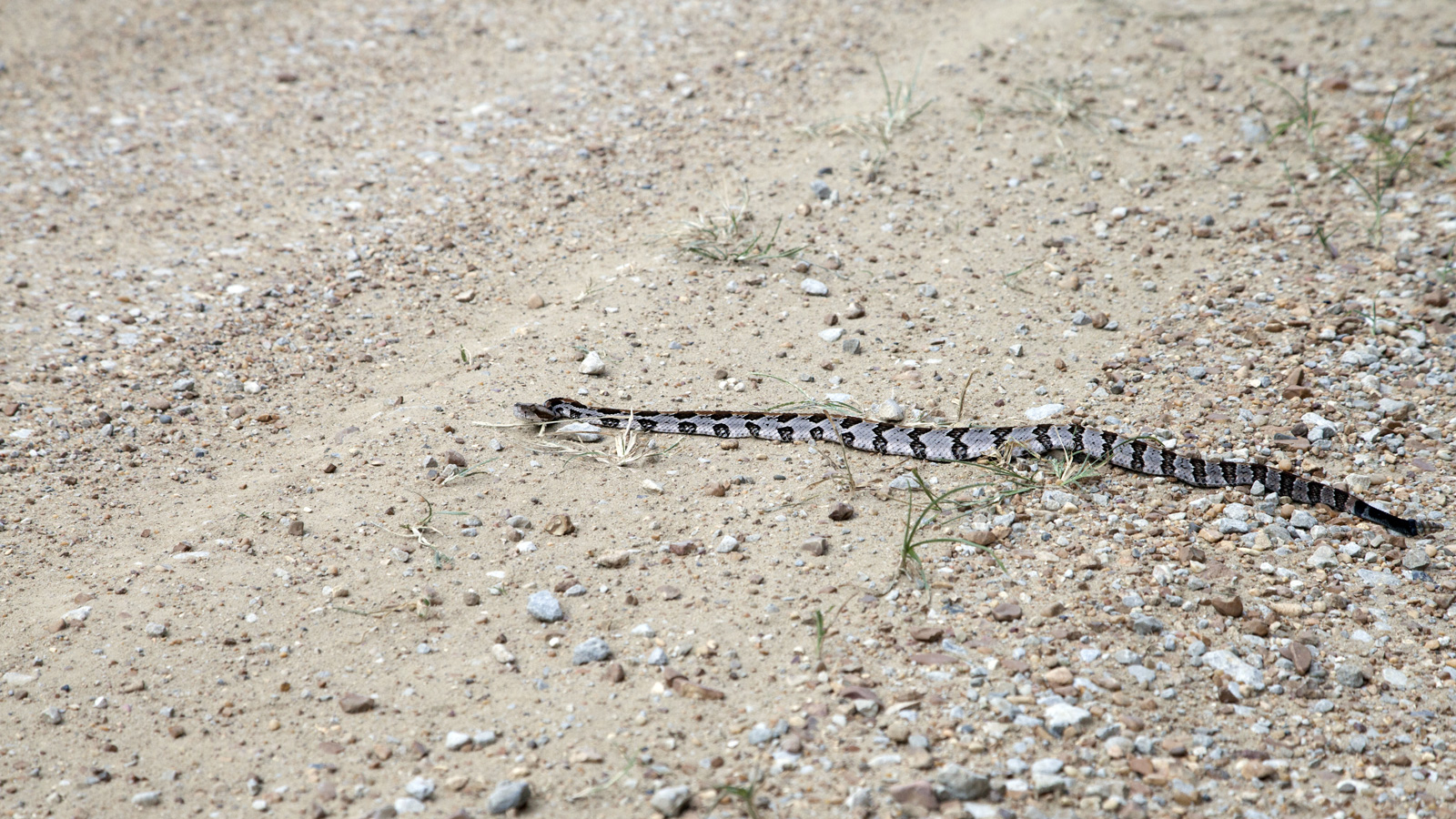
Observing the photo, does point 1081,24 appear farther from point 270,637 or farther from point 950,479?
point 270,637

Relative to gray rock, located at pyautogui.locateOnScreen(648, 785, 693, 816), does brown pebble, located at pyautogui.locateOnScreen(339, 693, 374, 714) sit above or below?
below

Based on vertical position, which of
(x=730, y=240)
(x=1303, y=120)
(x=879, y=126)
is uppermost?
(x=1303, y=120)

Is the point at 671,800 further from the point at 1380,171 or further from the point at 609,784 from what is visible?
the point at 1380,171

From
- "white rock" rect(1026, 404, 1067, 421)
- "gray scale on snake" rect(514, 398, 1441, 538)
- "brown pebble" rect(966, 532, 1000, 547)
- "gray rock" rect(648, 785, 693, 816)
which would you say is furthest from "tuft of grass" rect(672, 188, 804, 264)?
"gray rock" rect(648, 785, 693, 816)

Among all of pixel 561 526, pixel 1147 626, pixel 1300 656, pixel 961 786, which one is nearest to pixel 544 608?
pixel 561 526

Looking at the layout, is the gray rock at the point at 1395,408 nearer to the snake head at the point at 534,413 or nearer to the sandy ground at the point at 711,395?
the sandy ground at the point at 711,395

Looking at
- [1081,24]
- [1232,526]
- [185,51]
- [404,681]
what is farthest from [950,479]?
[185,51]

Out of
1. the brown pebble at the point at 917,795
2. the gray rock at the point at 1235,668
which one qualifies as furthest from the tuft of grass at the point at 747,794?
the gray rock at the point at 1235,668

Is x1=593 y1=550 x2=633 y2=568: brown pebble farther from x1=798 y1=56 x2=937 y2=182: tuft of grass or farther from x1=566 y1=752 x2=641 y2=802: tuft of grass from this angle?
x1=798 y1=56 x2=937 y2=182: tuft of grass
